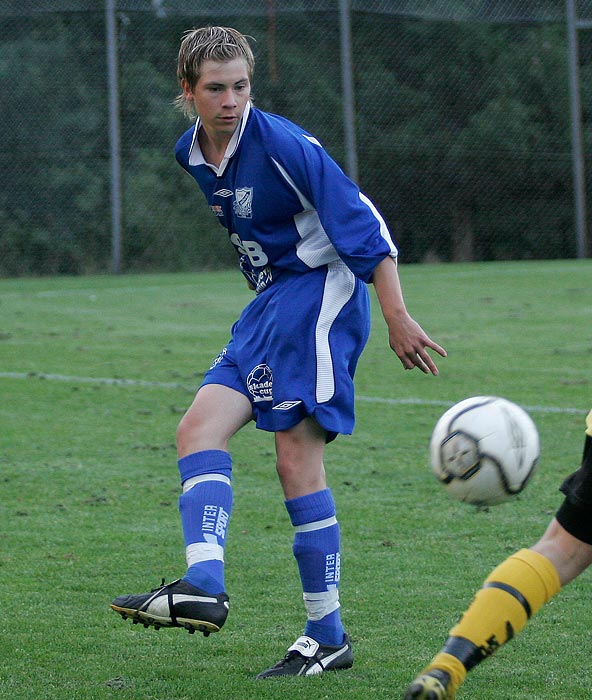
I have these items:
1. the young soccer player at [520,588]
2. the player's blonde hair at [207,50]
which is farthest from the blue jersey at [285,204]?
the young soccer player at [520,588]

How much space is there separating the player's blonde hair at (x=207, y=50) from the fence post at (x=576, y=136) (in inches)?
638

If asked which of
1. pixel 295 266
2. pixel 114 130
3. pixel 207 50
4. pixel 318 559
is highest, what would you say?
pixel 114 130

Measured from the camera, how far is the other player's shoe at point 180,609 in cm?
289

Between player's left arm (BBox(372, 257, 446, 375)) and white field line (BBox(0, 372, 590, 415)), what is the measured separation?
13.6 feet

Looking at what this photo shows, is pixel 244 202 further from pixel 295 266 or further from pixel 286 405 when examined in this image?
pixel 286 405

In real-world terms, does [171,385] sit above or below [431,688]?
below

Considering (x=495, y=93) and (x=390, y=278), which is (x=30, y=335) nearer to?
(x=390, y=278)

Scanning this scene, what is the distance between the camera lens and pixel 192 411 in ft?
10.9

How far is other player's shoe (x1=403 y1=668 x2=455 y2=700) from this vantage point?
2.36 metres

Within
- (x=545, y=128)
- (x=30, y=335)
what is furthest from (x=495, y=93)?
(x=30, y=335)

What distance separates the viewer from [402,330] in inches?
126

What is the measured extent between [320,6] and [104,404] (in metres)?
12.3

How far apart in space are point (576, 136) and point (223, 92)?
16.7 m

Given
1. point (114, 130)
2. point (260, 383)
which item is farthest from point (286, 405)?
point (114, 130)
